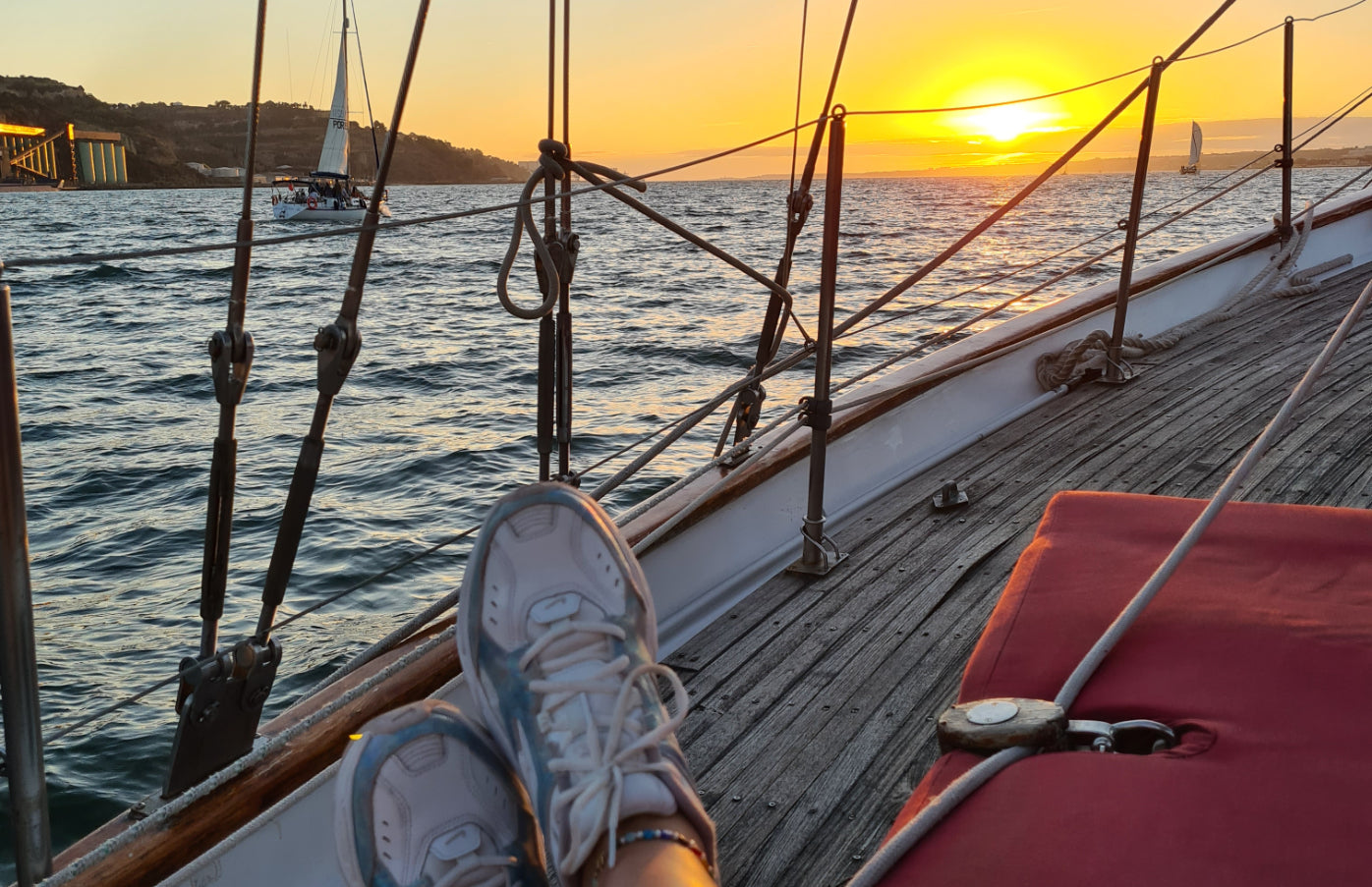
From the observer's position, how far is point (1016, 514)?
191cm

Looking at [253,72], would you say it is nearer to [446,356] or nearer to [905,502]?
[905,502]

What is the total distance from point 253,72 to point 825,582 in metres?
1.10

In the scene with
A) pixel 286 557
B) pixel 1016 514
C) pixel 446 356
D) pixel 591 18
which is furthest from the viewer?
pixel 446 356

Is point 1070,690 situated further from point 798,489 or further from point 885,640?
point 798,489

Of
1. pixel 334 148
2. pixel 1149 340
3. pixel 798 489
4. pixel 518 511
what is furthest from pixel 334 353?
pixel 334 148

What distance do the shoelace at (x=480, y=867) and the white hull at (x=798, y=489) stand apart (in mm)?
261

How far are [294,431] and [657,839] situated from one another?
5.00m

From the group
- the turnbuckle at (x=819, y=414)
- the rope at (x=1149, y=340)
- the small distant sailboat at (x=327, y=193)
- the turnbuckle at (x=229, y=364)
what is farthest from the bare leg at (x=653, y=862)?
the small distant sailboat at (x=327, y=193)

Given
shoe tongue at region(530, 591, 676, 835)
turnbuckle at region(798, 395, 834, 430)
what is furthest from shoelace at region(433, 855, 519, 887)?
turnbuckle at region(798, 395, 834, 430)

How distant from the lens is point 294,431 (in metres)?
5.37

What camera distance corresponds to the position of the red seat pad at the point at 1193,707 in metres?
0.64

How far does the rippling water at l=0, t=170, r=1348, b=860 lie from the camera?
9.74 feet

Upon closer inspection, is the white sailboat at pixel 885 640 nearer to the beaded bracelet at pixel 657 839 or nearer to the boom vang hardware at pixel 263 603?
the boom vang hardware at pixel 263 603

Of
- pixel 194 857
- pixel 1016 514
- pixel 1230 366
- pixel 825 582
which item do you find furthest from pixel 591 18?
pixel 1230 366
